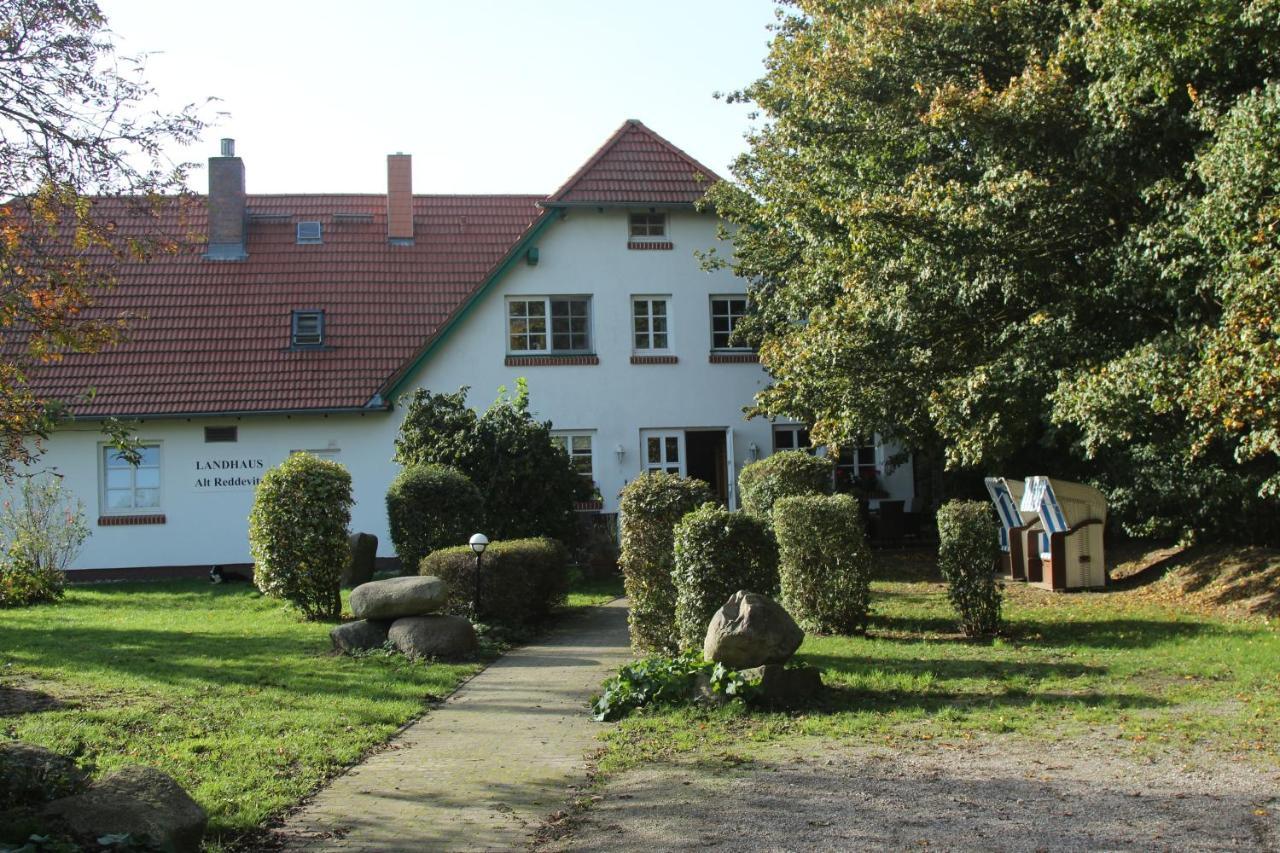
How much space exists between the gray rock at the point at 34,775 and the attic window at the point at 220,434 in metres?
18.5

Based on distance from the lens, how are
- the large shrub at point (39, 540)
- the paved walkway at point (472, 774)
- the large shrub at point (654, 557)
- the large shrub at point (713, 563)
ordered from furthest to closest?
the large shrub at point (39, 540)
the large shrub at point (654, 557)
the large shrub at point (713, 563)
the paved walkway at point (472, 774)

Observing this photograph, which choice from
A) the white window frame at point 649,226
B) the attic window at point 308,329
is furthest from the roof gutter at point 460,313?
the attic window at point 308,329

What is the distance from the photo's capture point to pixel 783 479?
1898 centimetres

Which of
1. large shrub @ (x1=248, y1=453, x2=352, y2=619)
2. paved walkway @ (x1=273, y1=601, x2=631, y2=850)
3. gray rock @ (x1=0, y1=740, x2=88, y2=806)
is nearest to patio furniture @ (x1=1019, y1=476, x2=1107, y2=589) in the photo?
paved walkway @ (x1=273, y1=601, x2=631, y2=850)

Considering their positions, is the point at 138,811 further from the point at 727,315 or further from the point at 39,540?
the point at 727,315

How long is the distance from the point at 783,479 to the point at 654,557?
6.91m

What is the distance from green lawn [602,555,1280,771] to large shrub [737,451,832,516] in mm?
4903

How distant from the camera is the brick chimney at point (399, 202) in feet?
90.2

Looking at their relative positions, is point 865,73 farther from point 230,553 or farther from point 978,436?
point 230,553

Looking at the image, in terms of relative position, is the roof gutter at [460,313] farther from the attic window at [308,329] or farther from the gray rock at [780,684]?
the gray rock at [780,684]

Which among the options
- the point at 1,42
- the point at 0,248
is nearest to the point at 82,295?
the point at 0,248

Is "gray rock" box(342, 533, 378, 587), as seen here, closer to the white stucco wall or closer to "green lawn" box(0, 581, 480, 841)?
"green lawn" box(0, 581, 480, 841)

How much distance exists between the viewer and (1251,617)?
45.3 feet

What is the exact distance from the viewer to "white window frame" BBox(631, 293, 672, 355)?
25.8 m
